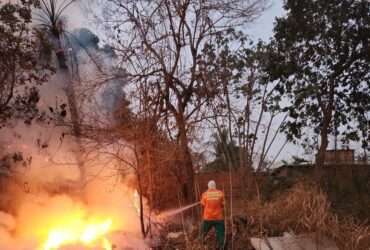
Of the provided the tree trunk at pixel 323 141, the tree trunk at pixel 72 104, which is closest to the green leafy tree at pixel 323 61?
the tree trunk at pixel 323 141

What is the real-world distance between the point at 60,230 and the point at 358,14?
46.0 ft

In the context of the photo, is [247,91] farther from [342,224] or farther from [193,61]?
[342,224]

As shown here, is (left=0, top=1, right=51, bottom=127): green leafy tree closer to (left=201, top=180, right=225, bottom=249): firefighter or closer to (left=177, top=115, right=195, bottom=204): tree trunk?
(left=177, top=115, right=195, bottom=204): tree trunk

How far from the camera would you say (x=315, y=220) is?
39.4ft

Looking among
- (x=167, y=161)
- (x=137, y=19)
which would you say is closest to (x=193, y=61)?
(x=137, y=19)

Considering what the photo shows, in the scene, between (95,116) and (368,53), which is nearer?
(95,116)

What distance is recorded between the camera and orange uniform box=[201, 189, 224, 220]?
38.3 feet

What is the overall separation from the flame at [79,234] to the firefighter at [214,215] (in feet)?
8.42

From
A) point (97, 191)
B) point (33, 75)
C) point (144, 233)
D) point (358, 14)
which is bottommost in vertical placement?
point (144, 233)

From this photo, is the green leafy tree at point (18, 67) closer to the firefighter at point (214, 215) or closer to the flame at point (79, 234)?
the flame at point (79, 234)

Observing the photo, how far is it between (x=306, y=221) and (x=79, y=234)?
241 inches

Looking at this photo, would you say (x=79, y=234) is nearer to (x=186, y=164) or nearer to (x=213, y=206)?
(x=213, y=206)

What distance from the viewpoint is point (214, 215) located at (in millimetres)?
11656

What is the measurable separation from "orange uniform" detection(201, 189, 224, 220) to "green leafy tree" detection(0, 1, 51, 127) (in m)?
7.27
